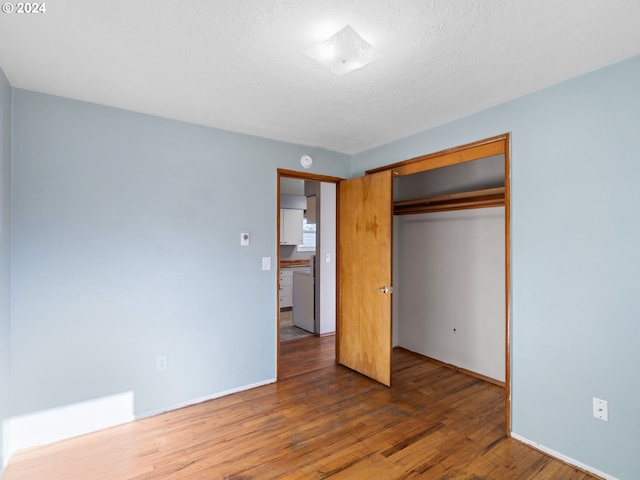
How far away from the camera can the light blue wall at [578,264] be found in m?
1.85

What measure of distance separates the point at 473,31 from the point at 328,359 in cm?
346

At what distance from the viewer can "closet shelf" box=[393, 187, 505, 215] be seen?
316 centimetres

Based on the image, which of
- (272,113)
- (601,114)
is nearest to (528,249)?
(601,114)

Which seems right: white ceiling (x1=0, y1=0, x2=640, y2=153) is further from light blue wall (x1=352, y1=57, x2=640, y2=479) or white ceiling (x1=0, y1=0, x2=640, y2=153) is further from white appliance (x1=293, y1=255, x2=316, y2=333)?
white appliance (x1=293, y1=255, x2=316, y2=333)

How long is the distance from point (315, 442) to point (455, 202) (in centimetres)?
270

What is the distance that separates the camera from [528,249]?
2.27m

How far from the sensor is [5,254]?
2037 millimetres

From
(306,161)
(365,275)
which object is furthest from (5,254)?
(365,275)

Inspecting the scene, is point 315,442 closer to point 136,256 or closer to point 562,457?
point 562,457

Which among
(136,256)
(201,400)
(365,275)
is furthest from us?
(365,275)

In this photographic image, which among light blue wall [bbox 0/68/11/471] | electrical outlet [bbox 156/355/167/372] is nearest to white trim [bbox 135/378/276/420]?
electrical outlet [bbox 156/355/167/372]

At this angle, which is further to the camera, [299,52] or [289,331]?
[289,331]

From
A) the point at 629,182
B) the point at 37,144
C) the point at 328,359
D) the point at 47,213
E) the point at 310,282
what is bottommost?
the point at 328,359

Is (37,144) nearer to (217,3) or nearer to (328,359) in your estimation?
(217,3)
